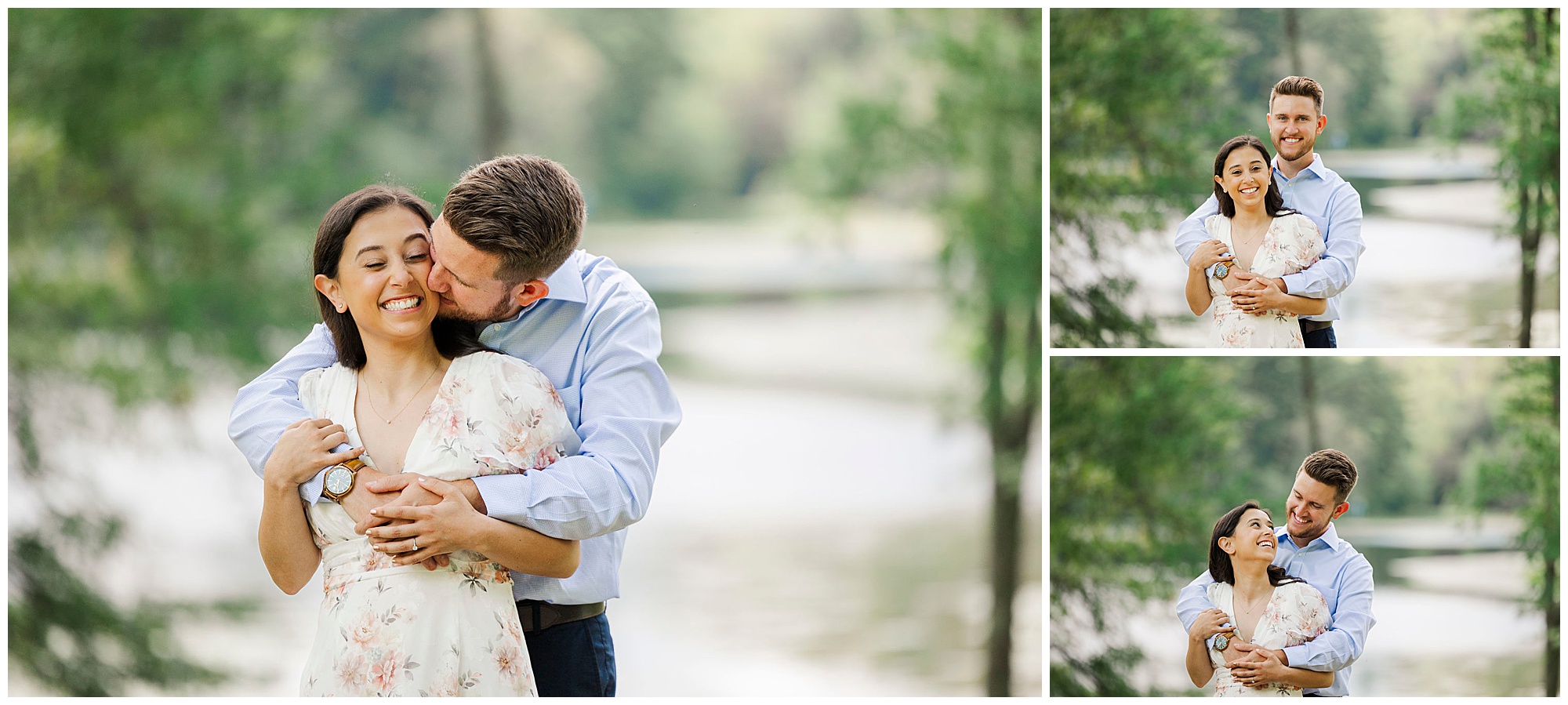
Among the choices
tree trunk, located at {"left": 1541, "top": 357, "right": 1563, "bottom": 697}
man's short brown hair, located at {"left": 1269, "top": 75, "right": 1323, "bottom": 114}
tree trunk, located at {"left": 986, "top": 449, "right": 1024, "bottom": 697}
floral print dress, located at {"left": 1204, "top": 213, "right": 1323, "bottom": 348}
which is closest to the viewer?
floral print dress, located at {"left": 1204, "top": 213, "right": 1323, "bottom": 348}

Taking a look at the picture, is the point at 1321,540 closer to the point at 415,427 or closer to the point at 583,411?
the point at 583,411

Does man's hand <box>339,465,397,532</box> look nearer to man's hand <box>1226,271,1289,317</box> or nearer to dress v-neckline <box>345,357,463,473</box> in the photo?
dress v-neckline <box>345,357,463,473</box>

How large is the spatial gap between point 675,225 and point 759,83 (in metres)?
0.71

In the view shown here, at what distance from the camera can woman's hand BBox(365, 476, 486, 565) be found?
1.52 metres

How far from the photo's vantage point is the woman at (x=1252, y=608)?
7.82 ft

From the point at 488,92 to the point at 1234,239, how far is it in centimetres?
354

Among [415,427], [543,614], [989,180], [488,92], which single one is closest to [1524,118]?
[989,180]

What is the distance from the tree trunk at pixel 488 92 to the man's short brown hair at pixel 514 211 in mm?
3686

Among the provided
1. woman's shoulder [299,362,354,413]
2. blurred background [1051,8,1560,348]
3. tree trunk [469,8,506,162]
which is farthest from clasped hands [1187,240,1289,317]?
tree trunk [469,8,506,162]

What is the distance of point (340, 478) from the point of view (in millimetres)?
1552

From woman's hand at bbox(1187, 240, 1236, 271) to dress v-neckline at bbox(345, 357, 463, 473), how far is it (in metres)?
1.49

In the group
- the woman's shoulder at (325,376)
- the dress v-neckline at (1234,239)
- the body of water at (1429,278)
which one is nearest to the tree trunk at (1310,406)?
the body of water at (1429,278)

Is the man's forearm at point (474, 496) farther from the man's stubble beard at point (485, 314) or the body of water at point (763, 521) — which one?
the body of water at point (763, 521)

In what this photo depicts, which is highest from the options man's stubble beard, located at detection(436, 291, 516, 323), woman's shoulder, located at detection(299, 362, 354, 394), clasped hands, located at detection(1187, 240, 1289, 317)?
clasped hands, located at detection(1187, 240, 1289, 317)
